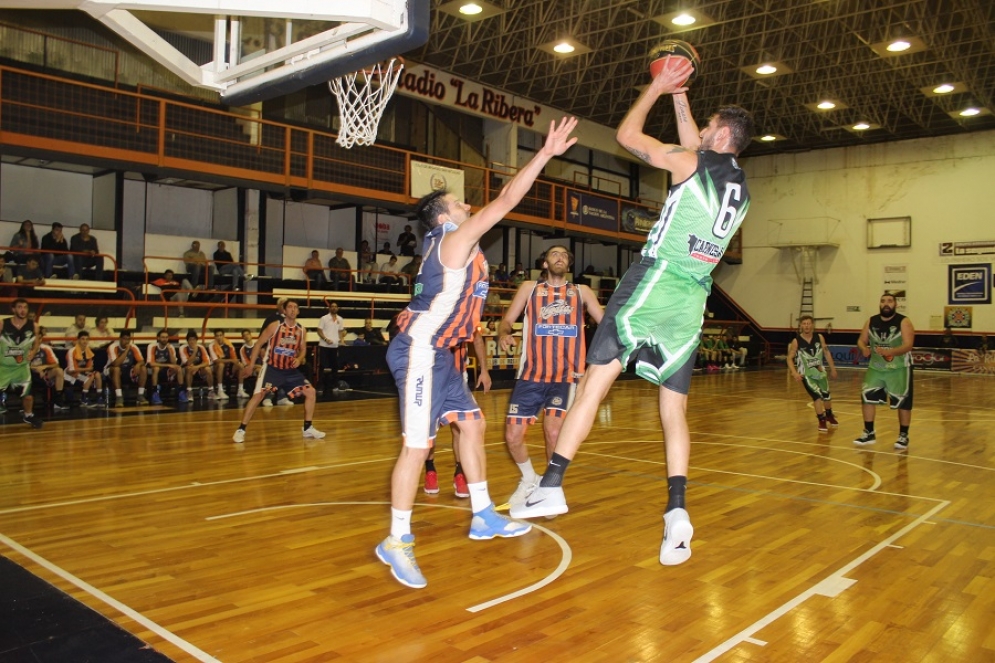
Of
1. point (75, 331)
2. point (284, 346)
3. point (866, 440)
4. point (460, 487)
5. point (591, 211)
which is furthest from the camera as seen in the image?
point (591, 211)

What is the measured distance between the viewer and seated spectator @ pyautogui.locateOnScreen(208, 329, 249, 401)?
44.8 ft

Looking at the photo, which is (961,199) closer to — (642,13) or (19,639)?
(642,13)

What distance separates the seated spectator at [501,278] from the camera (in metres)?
21.9

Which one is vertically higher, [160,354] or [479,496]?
[160,354]

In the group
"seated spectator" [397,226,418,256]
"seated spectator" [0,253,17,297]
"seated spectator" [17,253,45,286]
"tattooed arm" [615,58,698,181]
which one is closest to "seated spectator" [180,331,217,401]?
"seated spectator" [17,253,45,286]

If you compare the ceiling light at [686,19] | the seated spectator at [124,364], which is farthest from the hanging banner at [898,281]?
the seated spectator at [124,364]

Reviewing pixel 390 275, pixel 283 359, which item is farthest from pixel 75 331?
pixel 390 275

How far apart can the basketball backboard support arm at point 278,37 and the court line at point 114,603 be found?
2803 millimetres

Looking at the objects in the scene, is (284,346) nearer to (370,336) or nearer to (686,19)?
(370,336)

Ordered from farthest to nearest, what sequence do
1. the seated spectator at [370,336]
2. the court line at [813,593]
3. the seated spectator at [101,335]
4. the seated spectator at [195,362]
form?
1. the seated spectator at [370,336]
2. the seated spectator at [195,362]
3. the seated spectator at [101,335]
4. the court line at [813,593]

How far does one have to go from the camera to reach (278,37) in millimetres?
5727

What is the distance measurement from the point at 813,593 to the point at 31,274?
13.7m

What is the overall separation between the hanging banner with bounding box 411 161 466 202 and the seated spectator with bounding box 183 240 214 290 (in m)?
5.00

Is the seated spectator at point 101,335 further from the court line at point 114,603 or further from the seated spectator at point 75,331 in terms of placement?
the court line at point 114,603
